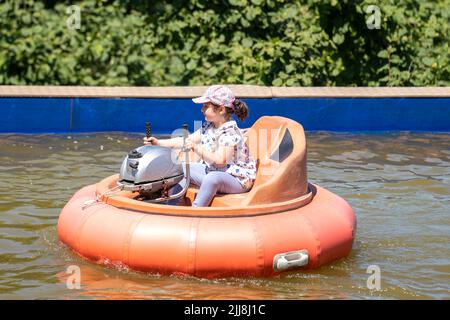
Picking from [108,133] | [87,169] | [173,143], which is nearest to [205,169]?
[173,143]

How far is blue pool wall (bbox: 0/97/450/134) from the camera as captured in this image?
9195mm

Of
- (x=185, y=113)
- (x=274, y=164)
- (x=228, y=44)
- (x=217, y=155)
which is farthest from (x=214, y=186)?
(x=228, y=44)

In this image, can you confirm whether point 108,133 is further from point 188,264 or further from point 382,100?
point 188,264

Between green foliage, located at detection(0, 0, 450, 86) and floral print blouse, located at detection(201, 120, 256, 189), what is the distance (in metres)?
4.41

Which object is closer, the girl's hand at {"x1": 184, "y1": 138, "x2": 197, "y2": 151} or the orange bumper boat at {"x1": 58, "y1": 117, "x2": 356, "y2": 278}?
the orange bumper boat at {"x1": 58, "y1": 117, "x2": 356, "y2": 278}

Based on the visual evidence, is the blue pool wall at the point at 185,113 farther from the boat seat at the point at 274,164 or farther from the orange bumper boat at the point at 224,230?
the orange bumper boat at the point at 224,230

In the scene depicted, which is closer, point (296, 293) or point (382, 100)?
point (296, 293)

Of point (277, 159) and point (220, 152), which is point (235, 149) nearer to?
point (220, 152)

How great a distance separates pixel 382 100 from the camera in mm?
9688

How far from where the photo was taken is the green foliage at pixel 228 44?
10.3 meters

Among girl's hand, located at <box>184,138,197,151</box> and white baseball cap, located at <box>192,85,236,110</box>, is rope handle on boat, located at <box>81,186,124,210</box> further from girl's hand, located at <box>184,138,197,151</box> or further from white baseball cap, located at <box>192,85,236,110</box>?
white baseball cap, located at <box>192,85,236,110</box>

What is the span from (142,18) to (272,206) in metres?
5.79

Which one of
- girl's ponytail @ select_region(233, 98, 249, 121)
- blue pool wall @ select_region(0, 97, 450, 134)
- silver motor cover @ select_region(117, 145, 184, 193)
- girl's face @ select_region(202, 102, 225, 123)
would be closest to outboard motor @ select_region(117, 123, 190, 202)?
silver motor cover @ select_region(117, 145, 184, 193)

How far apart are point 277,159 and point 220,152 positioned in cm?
44
